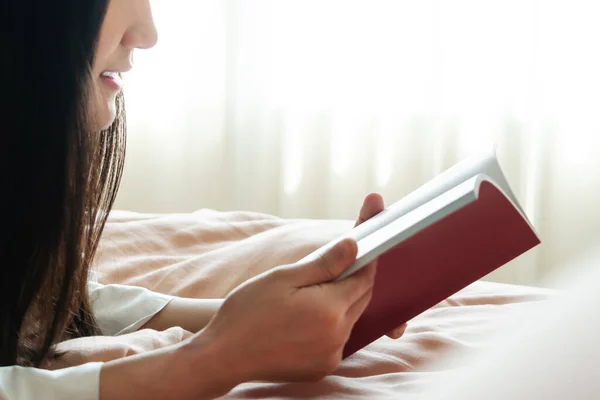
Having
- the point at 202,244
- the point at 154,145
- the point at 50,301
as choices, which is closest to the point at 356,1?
the point at 154,145

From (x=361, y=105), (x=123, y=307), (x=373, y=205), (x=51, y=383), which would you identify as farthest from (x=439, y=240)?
(x=361, y=105)

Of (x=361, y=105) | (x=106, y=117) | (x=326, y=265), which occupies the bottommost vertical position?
(x=326, y=265)

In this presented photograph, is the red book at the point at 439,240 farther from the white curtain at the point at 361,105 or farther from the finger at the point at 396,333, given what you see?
the white curtain at the point at 361,105

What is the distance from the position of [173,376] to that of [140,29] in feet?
1.25

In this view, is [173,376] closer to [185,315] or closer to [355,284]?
[355,284]

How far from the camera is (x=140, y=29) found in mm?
805

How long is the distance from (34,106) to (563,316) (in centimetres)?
55

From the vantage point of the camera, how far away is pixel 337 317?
0.60 meters

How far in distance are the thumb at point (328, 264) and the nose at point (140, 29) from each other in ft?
1.13

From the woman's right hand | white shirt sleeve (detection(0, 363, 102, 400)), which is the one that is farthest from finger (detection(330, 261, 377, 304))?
white shirt sleeve (detection(0, 363, 102, 400))

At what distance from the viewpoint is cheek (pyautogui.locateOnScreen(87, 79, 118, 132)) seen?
0.73 metres

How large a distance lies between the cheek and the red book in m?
0.27

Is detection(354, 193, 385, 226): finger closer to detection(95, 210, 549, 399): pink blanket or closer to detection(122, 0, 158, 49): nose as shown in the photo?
detection(95, 210, 549, 399): pink blanket

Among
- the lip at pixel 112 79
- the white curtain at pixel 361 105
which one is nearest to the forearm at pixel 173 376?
the lip at pixel 112 79
